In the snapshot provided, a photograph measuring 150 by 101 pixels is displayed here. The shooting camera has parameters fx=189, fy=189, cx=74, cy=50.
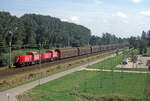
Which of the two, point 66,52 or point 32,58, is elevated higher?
point 66,52

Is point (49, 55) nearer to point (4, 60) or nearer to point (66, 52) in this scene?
point (66, 52)

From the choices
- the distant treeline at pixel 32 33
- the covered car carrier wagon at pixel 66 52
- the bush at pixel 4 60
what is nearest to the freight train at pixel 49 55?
the covered car carrier wagon at pixel 66 52

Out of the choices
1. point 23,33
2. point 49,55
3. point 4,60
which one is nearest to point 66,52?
point 49,55

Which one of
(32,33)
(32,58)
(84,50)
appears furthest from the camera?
(32,33)

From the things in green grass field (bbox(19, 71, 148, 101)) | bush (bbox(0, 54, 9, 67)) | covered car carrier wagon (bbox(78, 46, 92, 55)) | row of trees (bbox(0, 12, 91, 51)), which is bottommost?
green grass field (bbox(19, 71, 148, 101))

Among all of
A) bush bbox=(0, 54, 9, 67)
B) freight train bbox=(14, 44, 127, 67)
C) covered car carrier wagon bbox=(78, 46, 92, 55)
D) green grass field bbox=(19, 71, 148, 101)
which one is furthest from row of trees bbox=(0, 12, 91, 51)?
green grass field bbox=(19, 71, 148, 101)

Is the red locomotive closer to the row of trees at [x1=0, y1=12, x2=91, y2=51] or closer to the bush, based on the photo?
the row of trees at [x1=0, y1=12, x2=91, y2=51]

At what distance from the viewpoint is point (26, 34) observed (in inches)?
3499

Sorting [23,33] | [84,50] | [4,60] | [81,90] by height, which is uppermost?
[23,33]

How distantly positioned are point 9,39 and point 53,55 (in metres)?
21.8

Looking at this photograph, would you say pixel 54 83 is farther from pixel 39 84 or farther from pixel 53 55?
pixel 53 55

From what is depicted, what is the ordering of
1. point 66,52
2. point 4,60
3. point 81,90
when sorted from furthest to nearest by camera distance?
point 66,52
point 4,60
point 81,90

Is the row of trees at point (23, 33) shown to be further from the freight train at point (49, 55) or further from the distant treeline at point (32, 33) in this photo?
the freight train at point (49, 55)

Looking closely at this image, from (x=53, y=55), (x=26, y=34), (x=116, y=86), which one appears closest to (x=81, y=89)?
(x=116, y=86)
